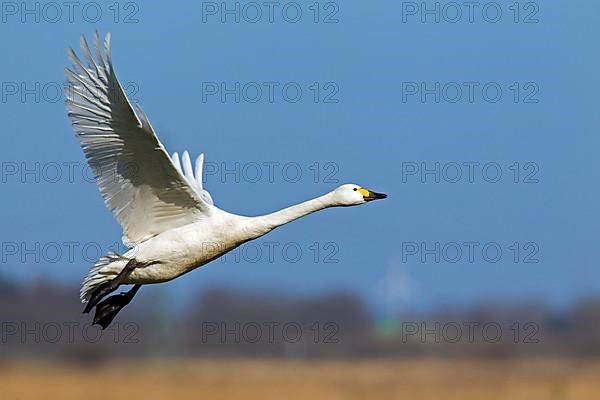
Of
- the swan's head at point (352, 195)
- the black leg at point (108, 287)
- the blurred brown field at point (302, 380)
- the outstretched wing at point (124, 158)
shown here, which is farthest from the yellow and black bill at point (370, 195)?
the blurred brown field at point (302, 380)

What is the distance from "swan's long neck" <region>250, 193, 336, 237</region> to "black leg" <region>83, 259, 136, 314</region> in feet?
4.62

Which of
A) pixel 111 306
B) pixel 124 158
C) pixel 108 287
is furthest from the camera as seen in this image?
pixel 111 306

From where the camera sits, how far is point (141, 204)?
1477cm

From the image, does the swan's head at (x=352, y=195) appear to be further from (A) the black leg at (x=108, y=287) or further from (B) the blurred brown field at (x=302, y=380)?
(B) the blurred brown field at (x=302, y=380)

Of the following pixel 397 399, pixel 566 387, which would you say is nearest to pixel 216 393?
pixel 397 399

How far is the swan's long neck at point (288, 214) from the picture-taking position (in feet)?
46.6

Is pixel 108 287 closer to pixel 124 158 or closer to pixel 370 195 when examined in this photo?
pixel 124 158

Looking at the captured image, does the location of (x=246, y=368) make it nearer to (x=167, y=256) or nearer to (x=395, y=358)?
(x=395, y=358)

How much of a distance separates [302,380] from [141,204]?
28286 mm

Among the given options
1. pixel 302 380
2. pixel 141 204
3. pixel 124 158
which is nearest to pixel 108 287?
pixel 141 204

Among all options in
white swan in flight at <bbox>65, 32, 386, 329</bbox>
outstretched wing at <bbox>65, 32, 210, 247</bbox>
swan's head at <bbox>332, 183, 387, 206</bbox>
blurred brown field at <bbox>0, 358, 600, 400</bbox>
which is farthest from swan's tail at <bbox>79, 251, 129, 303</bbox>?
blurred brown field at <bbox>0, 358, 600, 400</bbox>

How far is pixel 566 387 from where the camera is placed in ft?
120

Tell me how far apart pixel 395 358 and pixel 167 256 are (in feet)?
153

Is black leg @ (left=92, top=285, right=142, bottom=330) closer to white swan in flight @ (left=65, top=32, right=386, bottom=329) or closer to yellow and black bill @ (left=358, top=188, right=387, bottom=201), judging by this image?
white swan in flight @ (left=65, top=32, right=386, bottom=329)
